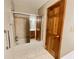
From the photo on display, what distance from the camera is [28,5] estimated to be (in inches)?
159

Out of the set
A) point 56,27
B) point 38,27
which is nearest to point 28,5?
point 38,27

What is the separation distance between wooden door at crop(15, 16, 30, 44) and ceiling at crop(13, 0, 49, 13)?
37cm

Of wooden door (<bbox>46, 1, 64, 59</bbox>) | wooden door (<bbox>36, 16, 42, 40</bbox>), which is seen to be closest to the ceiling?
wooden door (<bbox>36, 16, 42, 40</bbox>)

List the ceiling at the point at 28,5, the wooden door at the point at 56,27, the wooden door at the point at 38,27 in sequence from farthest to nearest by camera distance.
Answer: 1. the wooden door at the point at 38,27
2. the ceiling at the point at 28,5
3. the wooden door at the point at 56,27

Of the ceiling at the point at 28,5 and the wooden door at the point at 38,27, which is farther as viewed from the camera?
the wooden door at the point at 38,27

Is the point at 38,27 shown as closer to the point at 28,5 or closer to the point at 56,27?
the point at 28,5

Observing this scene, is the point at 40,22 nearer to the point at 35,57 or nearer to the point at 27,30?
the point at 27,30

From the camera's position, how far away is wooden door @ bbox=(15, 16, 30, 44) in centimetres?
419

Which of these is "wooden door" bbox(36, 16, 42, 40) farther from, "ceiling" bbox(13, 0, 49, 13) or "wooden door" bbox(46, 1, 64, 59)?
"wooden door" bbox(46, 1, 64, 59)

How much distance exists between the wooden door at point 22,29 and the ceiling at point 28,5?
374mm

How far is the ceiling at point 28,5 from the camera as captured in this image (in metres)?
3.73

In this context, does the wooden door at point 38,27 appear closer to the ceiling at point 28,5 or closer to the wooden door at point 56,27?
the ceiling at point 28,5

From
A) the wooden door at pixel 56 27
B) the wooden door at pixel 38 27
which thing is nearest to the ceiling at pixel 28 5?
the wooden door at pixel 38 27
